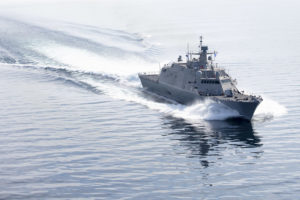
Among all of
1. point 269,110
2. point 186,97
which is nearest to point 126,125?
point 186,97

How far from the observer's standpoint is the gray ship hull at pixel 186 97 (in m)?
50.2

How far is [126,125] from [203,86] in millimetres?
12863

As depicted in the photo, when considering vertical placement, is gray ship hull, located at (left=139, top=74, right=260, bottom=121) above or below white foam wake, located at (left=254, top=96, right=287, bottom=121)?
above

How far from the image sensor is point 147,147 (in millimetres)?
41625

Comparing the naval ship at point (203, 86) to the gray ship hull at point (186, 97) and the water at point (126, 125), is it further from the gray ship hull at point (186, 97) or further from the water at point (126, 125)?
the water at point (126, 125)

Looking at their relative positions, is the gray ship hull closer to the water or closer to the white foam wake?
the water

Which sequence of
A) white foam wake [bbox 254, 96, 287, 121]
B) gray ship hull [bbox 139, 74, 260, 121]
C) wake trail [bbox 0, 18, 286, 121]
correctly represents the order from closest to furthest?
gray ship hull [bbox 139, 74, 260, 121]
white foam wake [bbox 254, 96, 287, 121]
wake trail [bbox 0, 18, 286, 121]

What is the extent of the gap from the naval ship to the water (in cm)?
135

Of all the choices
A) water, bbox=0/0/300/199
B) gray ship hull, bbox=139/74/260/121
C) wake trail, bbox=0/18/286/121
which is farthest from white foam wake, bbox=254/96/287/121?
gray ship hull, bbox=139/74/260/121

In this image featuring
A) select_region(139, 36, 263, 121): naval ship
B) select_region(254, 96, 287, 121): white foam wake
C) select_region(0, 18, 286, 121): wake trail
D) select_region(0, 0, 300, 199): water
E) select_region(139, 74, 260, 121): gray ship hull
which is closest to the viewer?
select_region(0, 0, 300, 199): water

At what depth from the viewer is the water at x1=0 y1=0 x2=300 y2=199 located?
33.3m

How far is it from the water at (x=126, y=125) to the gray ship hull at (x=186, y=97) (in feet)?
3.37

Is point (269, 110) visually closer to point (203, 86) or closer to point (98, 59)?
point (203, 86)

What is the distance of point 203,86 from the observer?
56.8 m
